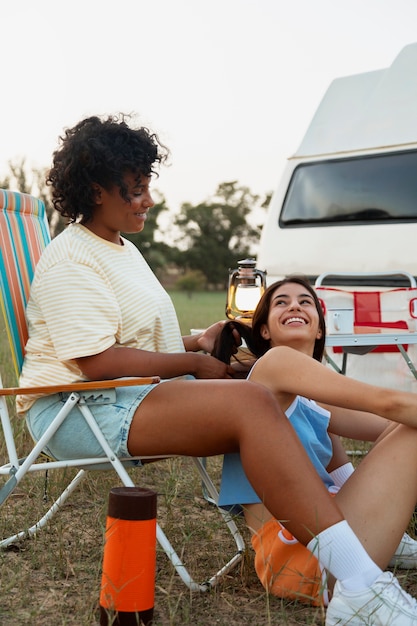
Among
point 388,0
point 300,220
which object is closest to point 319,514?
point 300,220

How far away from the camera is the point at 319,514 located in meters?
1.90

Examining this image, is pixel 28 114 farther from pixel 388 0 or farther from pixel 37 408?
pixel 37 408

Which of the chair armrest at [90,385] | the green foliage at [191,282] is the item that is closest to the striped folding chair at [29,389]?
the chair armrest at [90,385]

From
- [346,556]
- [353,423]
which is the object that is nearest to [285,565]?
[346,556]

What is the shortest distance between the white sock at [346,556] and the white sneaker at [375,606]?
0.7 inches

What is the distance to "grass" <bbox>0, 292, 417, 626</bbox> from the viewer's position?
212cm

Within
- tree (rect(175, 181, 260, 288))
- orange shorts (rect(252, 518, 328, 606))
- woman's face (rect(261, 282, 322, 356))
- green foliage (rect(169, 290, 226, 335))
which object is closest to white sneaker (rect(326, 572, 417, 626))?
orange shorts (rect(252, 518, 328, 606))

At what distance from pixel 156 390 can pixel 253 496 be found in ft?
1.21

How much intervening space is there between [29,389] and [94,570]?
→ 65 centimetres

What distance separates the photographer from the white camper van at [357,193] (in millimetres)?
5117

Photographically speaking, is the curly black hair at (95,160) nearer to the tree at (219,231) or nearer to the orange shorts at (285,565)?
the orange shorts at (285,565)

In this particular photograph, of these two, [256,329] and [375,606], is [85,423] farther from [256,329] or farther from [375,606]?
[375,606]

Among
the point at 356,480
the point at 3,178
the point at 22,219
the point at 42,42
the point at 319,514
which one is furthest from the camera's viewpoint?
the point at 3,178

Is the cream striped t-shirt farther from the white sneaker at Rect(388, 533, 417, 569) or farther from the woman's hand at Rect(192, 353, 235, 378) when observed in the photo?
the white sneaker at Rect(388, 533, 417, 569)
